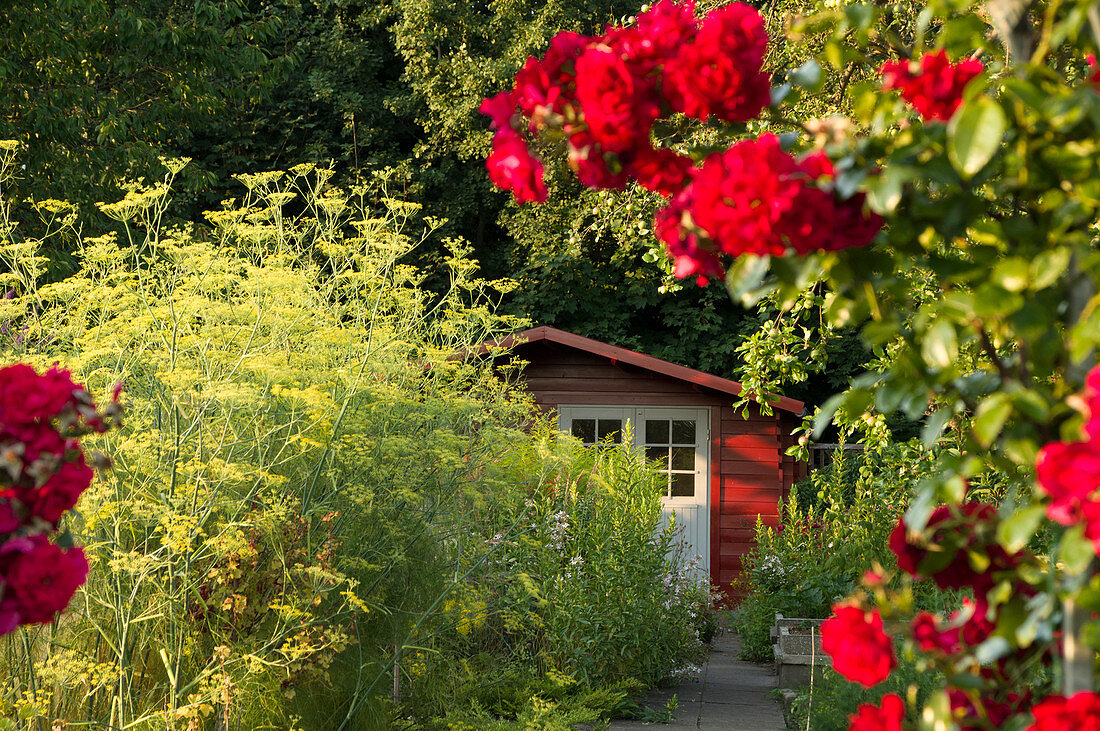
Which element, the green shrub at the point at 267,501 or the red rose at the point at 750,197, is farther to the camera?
the green shrub at the point at 267,501

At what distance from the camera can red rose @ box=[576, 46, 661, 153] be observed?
1267mm

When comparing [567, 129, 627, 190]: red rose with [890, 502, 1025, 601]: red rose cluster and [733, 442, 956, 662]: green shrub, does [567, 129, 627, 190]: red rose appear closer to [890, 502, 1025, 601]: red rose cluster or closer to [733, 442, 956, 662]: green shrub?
[890, 502, 1025, 601]: red rose cluster

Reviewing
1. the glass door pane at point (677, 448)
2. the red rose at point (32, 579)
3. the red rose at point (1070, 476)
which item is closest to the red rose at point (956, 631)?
the red rose at point (1070, 476)

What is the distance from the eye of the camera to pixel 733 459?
10.0 m

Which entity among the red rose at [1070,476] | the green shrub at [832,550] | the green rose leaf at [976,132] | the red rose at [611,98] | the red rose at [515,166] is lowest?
the green shrub at [832,550]

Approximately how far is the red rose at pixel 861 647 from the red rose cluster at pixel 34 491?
1.03 meters

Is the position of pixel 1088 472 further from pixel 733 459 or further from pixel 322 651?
pixel 733 459

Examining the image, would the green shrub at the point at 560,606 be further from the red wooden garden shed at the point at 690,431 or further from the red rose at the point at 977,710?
the red wooden garden shed at the point at 690,431

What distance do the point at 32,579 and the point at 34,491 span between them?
131mm

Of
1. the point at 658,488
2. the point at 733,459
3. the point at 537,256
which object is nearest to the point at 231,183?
the point at 537,256

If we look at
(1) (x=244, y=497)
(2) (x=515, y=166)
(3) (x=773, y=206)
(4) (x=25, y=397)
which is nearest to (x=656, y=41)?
(2) (x=515, y=166)

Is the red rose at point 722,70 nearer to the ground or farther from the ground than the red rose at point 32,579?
farther from the ground

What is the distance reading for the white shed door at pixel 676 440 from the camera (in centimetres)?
1000

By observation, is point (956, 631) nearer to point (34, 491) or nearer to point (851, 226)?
point (851, 226)
